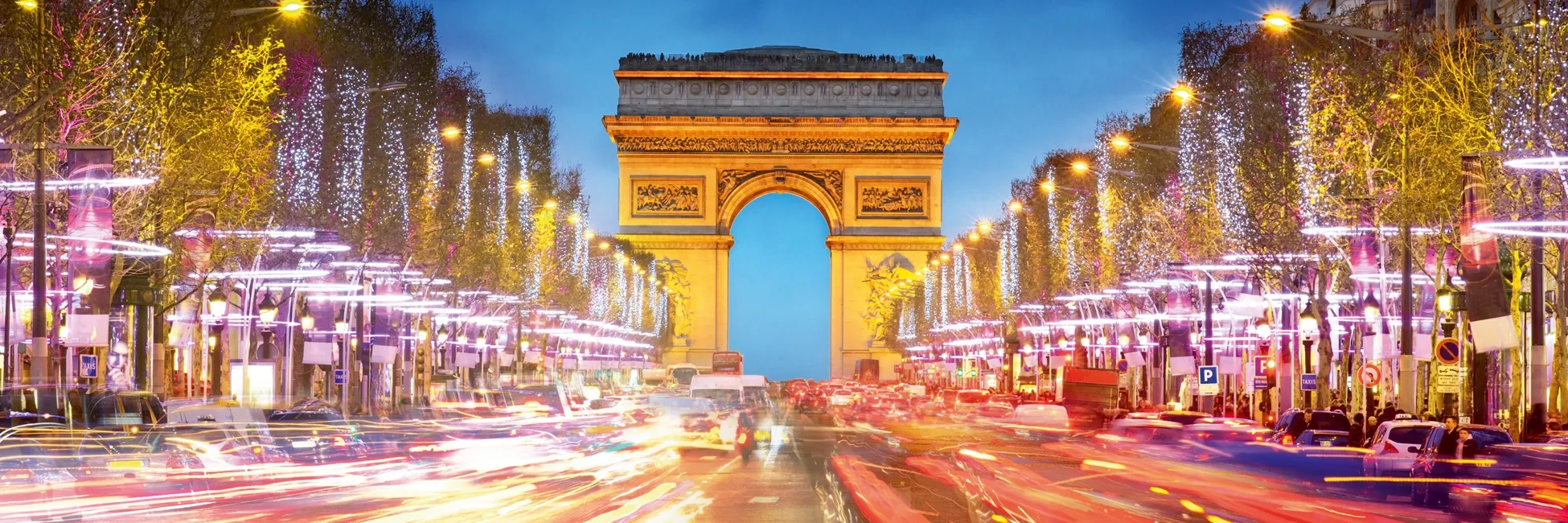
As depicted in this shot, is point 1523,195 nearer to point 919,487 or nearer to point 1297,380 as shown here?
point 919,487

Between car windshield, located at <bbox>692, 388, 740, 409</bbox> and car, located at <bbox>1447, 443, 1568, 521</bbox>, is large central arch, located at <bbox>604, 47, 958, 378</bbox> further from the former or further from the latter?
car, located at <bbox>1447, 443, 1568, 521</bbox>

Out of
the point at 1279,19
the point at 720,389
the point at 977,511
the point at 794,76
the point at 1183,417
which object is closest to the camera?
the point at 977,511

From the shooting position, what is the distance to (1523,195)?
3238cm

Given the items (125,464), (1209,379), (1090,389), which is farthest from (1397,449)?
(1090,389)

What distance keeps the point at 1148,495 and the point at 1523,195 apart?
13.2 m

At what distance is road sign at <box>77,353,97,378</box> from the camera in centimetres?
3775

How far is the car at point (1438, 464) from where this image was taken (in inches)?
744

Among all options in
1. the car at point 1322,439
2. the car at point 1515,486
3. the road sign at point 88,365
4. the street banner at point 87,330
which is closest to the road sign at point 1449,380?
the car at point 1322,439

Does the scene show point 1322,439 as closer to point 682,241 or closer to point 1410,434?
point 1410,434

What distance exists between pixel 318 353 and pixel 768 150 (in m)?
72.5

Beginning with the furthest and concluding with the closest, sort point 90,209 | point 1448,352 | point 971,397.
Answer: point 971,397
point 1448,352
point 90,209

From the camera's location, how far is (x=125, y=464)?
2102cm

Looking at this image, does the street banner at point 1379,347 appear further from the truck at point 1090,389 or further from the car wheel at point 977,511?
the car wheel at point 977,511

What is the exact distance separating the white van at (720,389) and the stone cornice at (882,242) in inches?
2950
